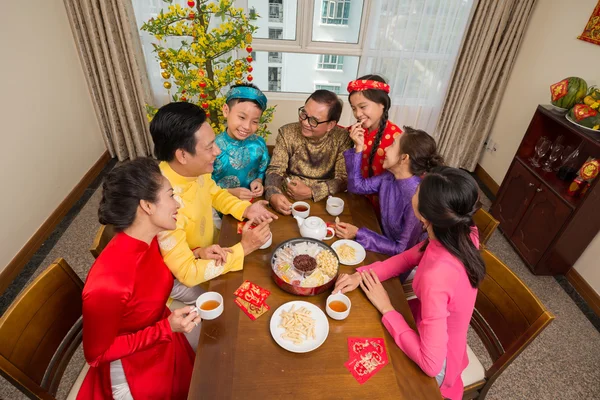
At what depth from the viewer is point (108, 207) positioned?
4.00ft

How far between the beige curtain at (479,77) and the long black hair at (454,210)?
288cm

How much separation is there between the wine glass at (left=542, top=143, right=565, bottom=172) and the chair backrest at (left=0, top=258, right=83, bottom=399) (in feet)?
10.6

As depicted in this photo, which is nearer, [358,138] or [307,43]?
[358,138]

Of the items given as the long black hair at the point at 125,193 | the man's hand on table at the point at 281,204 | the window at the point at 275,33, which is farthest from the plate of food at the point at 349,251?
the window at the point at 275,33

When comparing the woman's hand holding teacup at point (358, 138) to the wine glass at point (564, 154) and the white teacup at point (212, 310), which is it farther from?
the wine glass at point (564, 154)

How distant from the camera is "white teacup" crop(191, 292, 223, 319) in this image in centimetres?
124

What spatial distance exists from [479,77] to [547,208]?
171 centimetres

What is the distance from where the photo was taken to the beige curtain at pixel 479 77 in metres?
3.33

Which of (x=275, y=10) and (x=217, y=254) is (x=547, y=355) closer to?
(x=217, y=254)

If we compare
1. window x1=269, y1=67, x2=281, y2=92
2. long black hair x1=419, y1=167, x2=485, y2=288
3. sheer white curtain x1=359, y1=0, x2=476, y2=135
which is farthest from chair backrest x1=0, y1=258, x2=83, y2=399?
sheer white curtain x1=359, y1=0, x2=476, y2=135

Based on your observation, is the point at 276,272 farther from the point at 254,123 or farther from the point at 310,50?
the point at 310,50

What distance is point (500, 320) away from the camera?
1.47m

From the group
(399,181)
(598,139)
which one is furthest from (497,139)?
(399,181)

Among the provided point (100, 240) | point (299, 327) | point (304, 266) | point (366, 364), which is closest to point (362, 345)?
point (366, 364)
